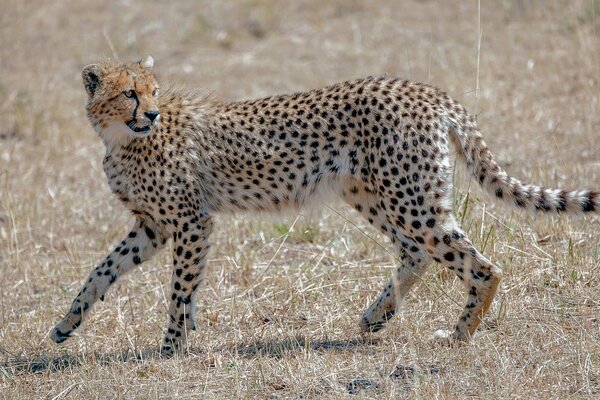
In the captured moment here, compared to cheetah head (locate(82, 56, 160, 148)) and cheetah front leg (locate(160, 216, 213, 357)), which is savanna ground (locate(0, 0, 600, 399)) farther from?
cheetah head (locate(82, 56, 160, 148))

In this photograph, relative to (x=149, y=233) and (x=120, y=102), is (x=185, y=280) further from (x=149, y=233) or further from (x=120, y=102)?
(x=120, y=102)

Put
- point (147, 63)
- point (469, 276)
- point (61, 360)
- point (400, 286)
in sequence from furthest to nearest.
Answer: point (147, 63) < point (400, 286) < point (61, 360) < point (469, 276)

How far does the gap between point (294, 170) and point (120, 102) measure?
965 millimetres

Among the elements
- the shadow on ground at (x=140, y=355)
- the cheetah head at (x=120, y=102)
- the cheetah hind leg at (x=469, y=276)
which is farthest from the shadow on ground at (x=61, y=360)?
the cheetah hind leg at (x=469, y=276)

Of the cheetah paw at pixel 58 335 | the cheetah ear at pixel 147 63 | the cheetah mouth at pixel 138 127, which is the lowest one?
the cheetah paw at pixel 58 335

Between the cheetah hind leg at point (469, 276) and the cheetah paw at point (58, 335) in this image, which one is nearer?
the cheetah hind leg at point (469, 276)

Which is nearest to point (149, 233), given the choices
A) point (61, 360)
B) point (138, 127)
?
point (138, 127)

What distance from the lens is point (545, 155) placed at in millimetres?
7875

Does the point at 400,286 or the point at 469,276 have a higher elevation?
the point at 469,276

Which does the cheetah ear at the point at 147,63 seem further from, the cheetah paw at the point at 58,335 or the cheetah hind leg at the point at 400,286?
the cheetah hind leg at the point at 400,286

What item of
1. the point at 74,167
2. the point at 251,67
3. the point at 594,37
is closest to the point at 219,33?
the point at 251,67

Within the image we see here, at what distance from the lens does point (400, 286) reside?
563 centimetres

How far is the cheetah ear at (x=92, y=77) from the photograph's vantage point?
18.5 ft

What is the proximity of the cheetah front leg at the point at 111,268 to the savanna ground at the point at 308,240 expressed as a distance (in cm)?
15
